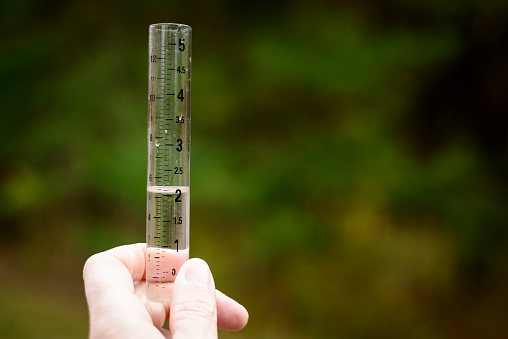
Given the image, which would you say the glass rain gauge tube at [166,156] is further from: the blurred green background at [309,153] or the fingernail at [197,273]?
the blurred green background at [309,153]

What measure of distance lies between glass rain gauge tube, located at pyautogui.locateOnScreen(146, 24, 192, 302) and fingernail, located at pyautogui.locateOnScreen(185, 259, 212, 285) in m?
0.06

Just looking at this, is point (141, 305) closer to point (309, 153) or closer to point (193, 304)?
point (193, 304)

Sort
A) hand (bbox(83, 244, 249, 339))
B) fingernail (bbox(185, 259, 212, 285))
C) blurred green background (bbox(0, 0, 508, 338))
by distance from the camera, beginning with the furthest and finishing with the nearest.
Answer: blurred green background (bbox(0, 0, 508, 338))
fingernail (bbox(185, 259, 212, 285))
hand (bbox(83, 244, 249, 339))

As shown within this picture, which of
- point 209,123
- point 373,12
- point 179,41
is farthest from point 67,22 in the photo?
point 179,41

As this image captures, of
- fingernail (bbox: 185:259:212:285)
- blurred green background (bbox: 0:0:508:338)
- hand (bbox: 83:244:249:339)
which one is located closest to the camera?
hand (bbox: 83:244:249:339)

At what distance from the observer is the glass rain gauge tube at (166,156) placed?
116 cm

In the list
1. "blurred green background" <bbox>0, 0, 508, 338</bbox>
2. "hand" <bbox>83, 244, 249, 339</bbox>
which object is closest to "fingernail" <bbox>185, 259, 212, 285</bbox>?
"hand" <bbox>83, 244, 249, 339</bbox>

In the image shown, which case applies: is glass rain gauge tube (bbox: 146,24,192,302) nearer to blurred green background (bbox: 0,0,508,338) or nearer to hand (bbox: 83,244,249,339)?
hand (bbox: 83,244,249,339)

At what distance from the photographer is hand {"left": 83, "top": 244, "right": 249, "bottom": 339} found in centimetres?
98

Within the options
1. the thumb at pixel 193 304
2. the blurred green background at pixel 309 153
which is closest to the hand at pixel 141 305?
the thumb at pixel 193 304

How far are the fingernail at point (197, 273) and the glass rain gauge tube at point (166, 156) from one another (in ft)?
0.21

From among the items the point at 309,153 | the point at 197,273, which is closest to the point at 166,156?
the point at 197,273

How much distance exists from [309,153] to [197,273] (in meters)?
1.87

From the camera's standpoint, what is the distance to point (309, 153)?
2.87 metres
